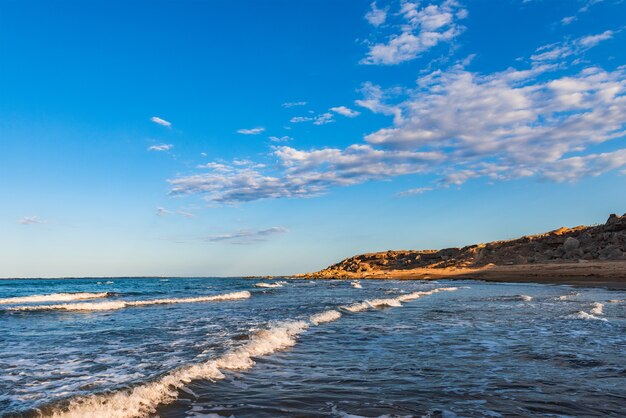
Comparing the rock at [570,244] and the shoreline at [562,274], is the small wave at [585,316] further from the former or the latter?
the rock at [570,244]

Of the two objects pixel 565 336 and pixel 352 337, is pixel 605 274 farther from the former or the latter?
pixel 352 337

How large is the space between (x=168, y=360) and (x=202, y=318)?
1018 cm

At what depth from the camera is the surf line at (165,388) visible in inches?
252

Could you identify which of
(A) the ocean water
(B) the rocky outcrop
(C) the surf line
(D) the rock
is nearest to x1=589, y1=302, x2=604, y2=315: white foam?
(A) the ocean water

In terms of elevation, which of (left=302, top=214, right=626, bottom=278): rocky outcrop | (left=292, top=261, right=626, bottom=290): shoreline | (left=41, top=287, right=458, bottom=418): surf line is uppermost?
(left=302, top=214, right=626, bottom=278): rocky outcrop

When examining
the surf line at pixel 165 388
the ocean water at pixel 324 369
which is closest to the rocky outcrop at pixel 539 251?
the ocean water at pixel 324 369

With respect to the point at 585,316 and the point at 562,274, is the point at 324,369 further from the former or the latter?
the point at 562,274

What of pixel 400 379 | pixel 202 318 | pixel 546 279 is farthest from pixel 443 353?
pixel 546 279

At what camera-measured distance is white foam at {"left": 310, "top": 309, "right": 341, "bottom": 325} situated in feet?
59.3

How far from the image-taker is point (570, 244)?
208ft

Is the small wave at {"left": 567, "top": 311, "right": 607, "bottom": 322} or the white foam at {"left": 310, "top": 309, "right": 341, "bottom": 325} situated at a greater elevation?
the white foam at {"left": 310, "top": 309, "right": 341, "bottom": 325}

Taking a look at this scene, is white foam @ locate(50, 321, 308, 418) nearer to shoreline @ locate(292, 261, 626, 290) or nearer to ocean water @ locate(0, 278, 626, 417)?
ocean water @ locate(0, 278, 626, 417)

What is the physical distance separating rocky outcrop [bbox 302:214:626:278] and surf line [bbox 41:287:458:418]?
180 feet

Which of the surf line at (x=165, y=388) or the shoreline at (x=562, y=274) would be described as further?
the shoreline at (x=562, y=274)
